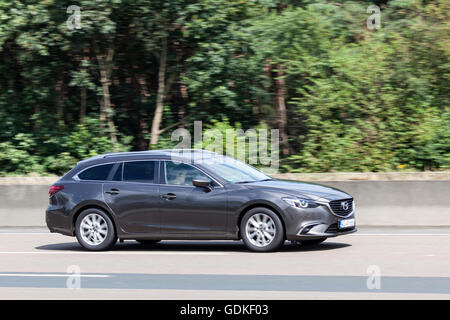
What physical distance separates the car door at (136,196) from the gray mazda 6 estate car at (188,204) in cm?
2

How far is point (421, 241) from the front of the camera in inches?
492

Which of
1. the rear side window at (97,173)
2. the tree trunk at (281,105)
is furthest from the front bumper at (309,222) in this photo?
the tree trunk at (281,105)

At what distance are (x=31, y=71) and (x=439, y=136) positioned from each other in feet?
32.3

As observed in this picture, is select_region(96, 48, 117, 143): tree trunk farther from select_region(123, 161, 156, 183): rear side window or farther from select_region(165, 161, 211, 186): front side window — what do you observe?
select_region(165, 161, 211, 186): front side window

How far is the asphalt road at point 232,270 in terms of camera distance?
8.12m

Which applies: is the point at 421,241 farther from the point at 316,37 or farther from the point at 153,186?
the point at 316,37

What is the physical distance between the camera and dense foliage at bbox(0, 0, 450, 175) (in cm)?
1814

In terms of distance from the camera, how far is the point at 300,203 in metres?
11.3

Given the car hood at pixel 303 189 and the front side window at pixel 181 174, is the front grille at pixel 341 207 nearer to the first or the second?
the car hood at pixel 303 189

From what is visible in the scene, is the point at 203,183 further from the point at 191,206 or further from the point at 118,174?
the point at 118,174

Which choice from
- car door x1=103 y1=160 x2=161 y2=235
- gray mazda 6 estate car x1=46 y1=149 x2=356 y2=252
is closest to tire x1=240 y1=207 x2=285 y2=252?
gray mazda 6 estate car x1=46 y1=149 x2=356 y2=252

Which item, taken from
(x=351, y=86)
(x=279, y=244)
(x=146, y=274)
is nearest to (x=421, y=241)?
(x=279, y=244)

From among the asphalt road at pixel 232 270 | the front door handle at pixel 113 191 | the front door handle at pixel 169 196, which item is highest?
the front door handle at pixel 113 191
